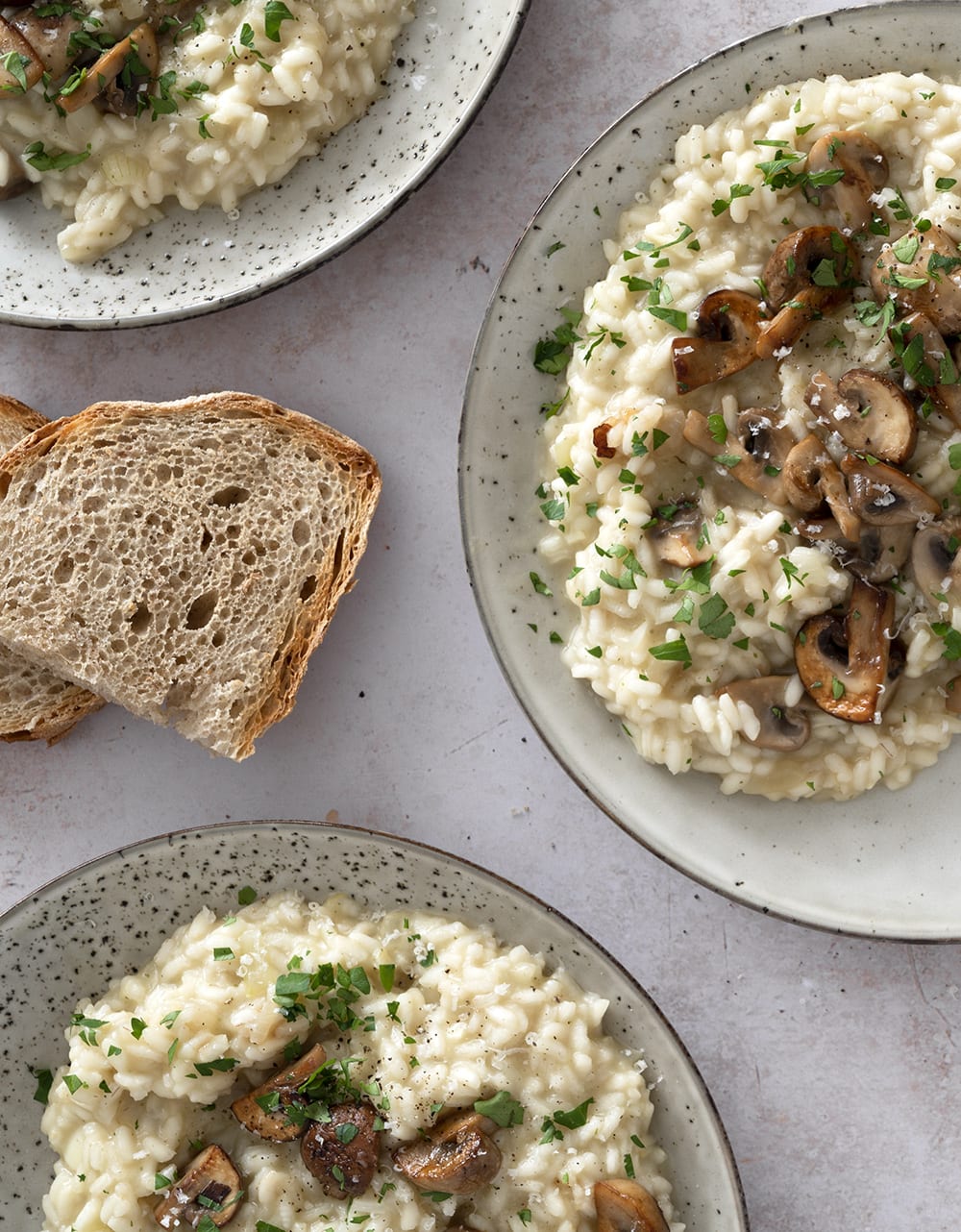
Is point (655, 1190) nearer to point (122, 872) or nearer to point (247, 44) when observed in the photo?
point (122, 872)

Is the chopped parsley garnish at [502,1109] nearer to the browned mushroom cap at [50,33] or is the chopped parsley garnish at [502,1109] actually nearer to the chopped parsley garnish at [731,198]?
the chopped parsley garnish at [731,198]

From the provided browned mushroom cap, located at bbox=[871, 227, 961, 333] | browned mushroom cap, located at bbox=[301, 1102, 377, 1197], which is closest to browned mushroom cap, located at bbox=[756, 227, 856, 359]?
browned mushroom cap, located at bbox=[871, 227, 961, 333]

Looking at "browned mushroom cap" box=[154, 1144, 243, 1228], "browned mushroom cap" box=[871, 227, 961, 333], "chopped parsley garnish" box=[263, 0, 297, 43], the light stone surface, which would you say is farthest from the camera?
the light stone surface

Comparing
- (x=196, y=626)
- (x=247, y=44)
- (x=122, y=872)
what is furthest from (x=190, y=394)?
(x=122, y=872)

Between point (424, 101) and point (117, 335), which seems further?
point (117, 335)

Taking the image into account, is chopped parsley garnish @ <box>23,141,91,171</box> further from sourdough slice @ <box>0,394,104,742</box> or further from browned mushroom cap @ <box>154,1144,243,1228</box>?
browned mushroom cap @ <box>154,1144,243,1228</box>

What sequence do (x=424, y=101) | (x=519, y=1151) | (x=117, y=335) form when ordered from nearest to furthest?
1. (x=519, y=1151)
2. (x=424, y=101)
3. (x=117, y=335)

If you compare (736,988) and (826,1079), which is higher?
(736,988)
